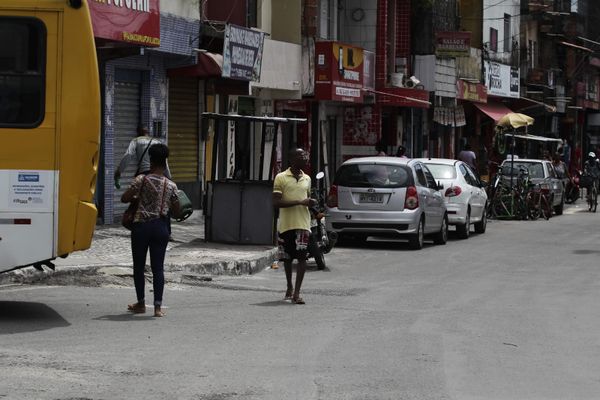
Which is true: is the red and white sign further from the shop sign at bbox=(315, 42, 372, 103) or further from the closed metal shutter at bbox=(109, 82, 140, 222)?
the closed metal shutter at bbox=(109, 82, 140, 222)

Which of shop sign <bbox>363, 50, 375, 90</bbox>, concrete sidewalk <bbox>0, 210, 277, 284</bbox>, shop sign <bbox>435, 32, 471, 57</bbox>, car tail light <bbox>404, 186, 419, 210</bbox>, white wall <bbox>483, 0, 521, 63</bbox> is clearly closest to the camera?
concrete sidewalk <bbox>0, 210, 277, 284</bbox>

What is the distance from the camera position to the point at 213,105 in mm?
29109

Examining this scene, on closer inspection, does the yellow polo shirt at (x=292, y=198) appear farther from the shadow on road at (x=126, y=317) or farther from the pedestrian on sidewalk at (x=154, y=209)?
the shadow on road at (x=126, y=317)

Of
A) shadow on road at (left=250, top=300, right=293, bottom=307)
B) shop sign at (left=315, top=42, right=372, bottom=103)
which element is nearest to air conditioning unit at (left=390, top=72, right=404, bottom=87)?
shop sign at (left=315, top=42, right=372, bottom=103)

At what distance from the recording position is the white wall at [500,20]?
52.3 metres

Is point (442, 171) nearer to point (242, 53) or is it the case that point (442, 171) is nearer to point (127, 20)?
point (242, 53)

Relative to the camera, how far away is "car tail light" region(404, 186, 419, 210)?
2266 cm

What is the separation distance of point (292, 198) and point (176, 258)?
4296 mm

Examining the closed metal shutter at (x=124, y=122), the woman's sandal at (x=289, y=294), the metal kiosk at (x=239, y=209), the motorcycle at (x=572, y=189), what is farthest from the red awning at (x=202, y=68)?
the motorcycle at (x=572, y=189)

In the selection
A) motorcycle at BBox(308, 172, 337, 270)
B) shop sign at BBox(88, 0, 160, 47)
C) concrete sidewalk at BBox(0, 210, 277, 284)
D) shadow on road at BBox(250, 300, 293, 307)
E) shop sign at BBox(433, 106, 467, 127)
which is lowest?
shadow on road at BBox(250, 300, 293, 307)

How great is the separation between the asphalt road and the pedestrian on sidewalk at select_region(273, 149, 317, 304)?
1.63ft

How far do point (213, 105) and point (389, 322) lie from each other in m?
16.7

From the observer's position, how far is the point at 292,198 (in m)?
14.5

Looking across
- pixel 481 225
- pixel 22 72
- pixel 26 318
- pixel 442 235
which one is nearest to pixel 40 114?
pixel 22 72
